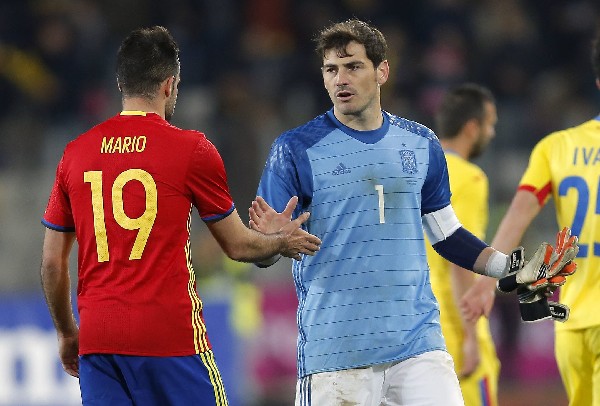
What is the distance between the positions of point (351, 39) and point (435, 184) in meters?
0.81

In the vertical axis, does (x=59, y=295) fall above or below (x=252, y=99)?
below

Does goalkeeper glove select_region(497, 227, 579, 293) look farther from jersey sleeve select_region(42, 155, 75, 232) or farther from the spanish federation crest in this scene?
jersey sleeve select_region(42, 155, 75, 232)

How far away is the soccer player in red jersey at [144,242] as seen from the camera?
4906mm

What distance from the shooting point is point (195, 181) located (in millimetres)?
5004

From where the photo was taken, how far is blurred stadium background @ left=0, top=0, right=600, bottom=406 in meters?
11.9

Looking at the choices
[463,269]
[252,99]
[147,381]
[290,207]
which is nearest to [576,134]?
[463,269]

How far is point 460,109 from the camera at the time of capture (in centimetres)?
787

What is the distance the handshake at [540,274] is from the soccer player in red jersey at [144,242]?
1.10 metres

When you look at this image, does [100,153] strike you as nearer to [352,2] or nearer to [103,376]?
[103,376]

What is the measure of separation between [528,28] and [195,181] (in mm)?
11574

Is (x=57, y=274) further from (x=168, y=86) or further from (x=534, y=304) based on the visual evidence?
(x=534, y=304)

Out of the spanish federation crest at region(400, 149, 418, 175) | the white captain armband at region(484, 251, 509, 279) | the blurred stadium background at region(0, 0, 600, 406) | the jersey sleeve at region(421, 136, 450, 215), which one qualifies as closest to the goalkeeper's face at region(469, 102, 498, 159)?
the jersey sleeve at region(421, 136, 450, 215)

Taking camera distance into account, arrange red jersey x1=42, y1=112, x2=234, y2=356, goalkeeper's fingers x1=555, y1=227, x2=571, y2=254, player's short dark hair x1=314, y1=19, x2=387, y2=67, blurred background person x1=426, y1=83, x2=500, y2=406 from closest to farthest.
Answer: red jersey x1=42, y1=112, x2=234, y2=356 < goalkeeper's fingers x1=555, y1=227, x2=571, y2=254 < player's short dark hair x1=314, y1=19, x2=387, y2=67 < blurred background person x1=426, y1=83, x2=500, y2=406

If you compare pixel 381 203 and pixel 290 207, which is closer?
pixel 290 207
